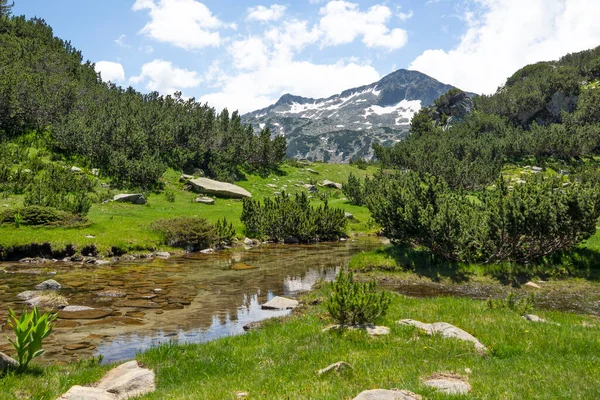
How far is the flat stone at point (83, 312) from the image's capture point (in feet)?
49.6

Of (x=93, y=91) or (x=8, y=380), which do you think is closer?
(x=8, y=380)

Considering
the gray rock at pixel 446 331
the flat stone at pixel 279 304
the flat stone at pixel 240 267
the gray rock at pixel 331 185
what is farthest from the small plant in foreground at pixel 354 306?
the gray rock at pixel 331 185

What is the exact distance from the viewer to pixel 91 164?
2101 inches

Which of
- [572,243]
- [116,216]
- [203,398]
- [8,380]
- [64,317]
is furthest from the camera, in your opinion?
[116,216]

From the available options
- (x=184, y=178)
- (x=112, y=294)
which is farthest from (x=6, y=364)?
(x=184, y=178)

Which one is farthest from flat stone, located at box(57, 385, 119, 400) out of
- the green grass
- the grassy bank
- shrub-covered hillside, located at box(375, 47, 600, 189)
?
shrub-covered hillside, located at box(375, 47, 600, 189)

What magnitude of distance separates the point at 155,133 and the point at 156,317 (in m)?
53.6

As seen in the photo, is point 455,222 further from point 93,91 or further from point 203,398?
point 93,91

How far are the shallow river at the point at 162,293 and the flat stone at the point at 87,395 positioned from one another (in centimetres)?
350

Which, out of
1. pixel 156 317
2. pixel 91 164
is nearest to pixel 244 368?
pixel 156 317

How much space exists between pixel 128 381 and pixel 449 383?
645 centimetres

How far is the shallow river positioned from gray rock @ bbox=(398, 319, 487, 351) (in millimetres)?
6060

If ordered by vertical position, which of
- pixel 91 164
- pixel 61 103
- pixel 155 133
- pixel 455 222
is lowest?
pixel 455 222

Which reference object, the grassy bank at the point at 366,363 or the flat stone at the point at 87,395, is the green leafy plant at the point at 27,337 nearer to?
the grassy bank at the point at 366,363
